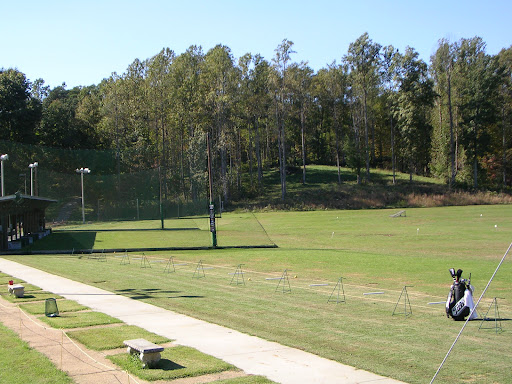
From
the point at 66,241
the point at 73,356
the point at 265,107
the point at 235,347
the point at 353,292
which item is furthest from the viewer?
the point at 265,107

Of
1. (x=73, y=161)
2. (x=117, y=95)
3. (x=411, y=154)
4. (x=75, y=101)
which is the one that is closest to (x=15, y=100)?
(x=117, y=95)

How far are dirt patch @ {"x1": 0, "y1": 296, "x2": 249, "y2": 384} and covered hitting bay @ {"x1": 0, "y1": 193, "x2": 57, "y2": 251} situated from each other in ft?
81.3

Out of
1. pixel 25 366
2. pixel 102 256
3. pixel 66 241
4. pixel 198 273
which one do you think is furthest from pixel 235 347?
pixel 66 241

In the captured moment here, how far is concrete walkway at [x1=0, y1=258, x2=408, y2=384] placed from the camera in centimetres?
823

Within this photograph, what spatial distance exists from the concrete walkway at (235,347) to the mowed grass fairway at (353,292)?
37 centimetres

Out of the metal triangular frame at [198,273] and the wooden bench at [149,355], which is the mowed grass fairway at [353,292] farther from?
the wooden bench at [149,355]

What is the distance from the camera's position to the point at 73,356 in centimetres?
954

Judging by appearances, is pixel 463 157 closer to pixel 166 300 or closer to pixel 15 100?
pixel 15 100

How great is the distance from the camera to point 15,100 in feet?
227

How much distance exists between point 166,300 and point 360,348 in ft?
23.6

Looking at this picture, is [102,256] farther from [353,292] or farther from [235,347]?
[235,347]

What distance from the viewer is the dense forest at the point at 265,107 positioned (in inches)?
2901

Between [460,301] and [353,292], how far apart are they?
192 inches

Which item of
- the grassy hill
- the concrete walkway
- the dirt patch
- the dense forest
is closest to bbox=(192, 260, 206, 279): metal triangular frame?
the concrete walkway
